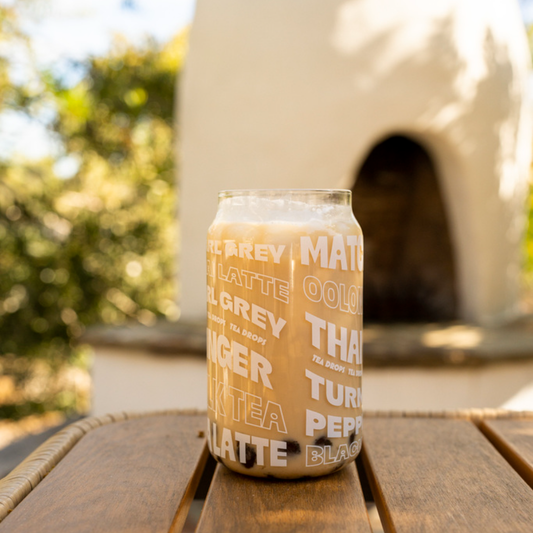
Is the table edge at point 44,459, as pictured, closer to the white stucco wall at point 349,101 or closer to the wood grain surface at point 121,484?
the wood grain surface at point 121,484

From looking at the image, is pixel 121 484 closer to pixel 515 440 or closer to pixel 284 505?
pixel 284 505

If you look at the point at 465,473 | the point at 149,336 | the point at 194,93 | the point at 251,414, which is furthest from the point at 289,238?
the point at 194,93

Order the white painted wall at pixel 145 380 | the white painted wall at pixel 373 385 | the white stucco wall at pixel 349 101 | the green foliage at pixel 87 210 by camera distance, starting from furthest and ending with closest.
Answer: the green foliage at pixel 87 210 → the white stucco wall at pixel 349 101 → the white painted wall at pixel 145 380 → the white painted wall at pixel 373 385

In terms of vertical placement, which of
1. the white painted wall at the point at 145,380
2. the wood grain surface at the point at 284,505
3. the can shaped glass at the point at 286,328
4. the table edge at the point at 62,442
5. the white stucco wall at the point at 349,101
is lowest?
the white painted wall at the point at 145,380

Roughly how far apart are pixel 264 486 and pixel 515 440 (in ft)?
0.98

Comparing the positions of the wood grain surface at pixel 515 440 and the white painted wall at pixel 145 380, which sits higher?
the wood grain surface at pixel 515 440

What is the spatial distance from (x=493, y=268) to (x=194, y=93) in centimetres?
160

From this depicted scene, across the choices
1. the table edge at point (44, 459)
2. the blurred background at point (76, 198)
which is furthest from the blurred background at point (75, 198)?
the table edge at point (44, 459)

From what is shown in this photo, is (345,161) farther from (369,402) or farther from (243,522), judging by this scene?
(243,522)

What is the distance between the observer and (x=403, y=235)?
11.6ft

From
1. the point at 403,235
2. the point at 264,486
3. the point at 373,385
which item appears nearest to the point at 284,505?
the point at 264,486

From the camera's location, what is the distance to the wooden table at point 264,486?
1.58 ft

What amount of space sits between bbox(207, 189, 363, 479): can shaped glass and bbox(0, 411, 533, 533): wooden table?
0.04 metres

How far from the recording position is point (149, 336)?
8.04 feet
